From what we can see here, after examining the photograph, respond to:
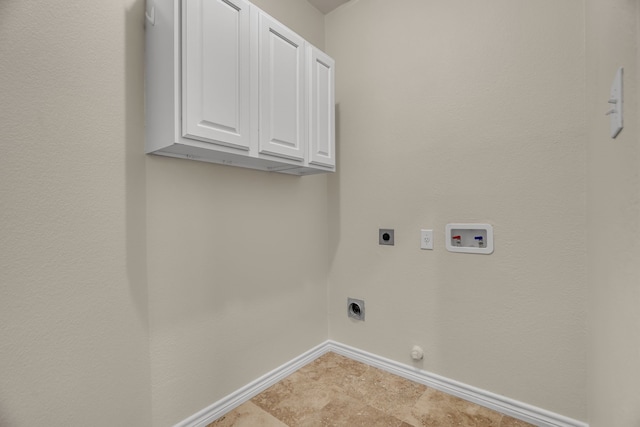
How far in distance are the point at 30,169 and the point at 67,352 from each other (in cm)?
63

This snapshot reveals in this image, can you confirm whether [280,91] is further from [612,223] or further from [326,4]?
[612,223]

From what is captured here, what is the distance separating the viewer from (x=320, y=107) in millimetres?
1695

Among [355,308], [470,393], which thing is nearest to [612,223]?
[470,393]

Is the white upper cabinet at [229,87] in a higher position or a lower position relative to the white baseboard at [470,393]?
higher

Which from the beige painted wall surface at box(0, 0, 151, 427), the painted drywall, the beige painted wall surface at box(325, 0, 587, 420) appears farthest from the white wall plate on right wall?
the beige painted wall surface at box(0, 0, 151, 427)

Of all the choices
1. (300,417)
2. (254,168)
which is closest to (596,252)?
(300,417)

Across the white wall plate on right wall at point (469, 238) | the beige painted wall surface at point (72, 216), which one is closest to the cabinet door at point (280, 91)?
the beige painted wall surface at point (72, 216)

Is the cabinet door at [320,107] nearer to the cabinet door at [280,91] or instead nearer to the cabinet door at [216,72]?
the cabinet door at [280,91]

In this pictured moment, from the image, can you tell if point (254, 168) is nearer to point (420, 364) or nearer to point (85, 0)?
point (85, 0)

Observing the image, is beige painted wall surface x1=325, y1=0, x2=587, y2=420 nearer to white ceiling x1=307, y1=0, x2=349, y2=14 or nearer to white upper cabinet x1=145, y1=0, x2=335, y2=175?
white ceiling x1=307, y1=0, x2=349, y2=14

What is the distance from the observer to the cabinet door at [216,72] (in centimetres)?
110

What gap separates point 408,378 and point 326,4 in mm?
2504

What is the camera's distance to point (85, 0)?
107cm

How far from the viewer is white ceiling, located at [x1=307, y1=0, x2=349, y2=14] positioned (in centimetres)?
203
